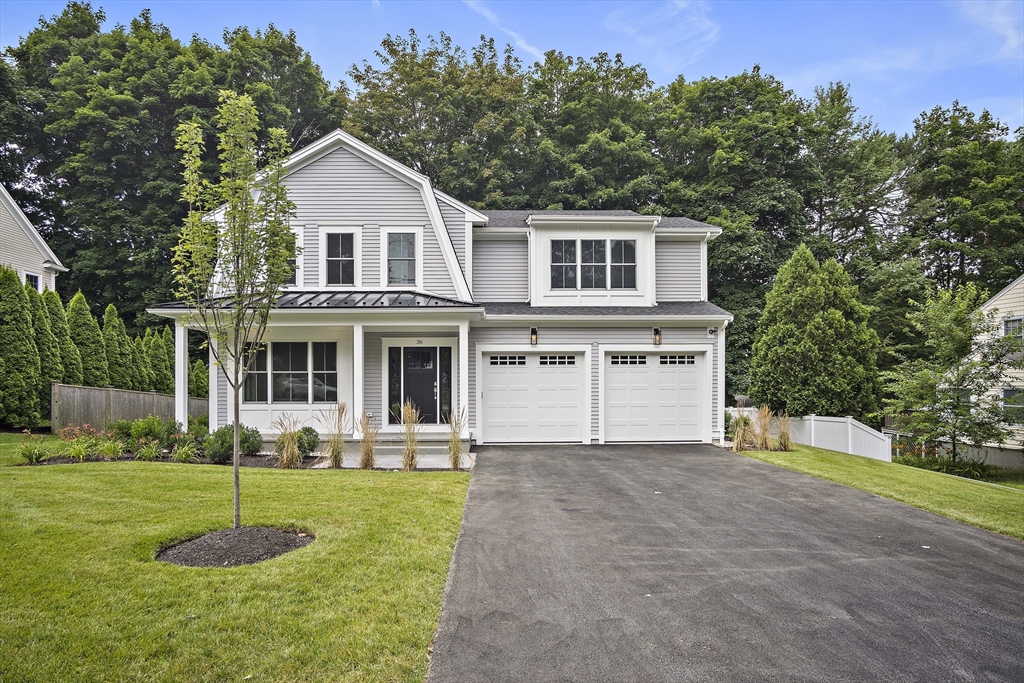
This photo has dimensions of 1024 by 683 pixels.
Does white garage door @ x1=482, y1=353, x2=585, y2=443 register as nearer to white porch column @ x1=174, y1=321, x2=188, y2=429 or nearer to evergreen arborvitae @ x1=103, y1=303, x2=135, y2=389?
white porch column @ x1=174, y1=321, x2=188, y2=429

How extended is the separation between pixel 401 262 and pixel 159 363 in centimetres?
1256

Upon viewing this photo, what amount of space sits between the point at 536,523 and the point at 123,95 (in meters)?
27.9

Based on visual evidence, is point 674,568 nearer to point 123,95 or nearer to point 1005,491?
point 1005,491

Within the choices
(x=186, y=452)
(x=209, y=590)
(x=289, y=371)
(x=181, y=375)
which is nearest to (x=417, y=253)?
(x=289, y=371)

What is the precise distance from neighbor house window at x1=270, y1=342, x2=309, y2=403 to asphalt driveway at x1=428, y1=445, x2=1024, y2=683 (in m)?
6.52

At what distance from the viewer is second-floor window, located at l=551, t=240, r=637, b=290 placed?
1502cm

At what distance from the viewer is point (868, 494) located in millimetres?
8984

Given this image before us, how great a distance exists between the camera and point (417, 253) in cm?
1405

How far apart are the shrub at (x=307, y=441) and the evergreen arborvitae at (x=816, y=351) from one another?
12.6 metres

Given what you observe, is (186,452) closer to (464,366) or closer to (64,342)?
(464,366)

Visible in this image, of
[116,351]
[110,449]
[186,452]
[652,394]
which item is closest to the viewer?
[110,449]

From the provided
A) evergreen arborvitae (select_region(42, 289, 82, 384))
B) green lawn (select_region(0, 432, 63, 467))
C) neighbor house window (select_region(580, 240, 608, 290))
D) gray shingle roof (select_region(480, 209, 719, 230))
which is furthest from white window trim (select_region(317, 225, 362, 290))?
evergreen arborvitae (select_region(42, 289, 82, 384))

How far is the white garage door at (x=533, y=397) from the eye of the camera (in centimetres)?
1417

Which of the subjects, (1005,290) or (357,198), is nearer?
(357,198)
